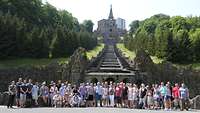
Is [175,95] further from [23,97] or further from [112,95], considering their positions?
[23,97]

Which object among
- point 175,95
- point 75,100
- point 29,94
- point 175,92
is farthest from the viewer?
point 75,100

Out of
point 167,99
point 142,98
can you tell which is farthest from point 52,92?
point 167,99

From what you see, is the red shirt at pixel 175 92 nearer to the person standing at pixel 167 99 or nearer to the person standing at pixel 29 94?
the person standing at pixel 167 99

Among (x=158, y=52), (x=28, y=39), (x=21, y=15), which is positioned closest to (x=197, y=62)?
(x=158, y=52)

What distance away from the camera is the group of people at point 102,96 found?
34878mm

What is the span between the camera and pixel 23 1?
107m

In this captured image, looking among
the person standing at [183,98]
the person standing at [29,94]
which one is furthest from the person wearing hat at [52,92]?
the person standing at [183,98]

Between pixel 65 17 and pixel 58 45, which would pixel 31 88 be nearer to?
pixel 58 45

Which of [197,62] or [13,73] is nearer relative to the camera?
[13,73]

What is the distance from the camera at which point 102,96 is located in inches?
1444

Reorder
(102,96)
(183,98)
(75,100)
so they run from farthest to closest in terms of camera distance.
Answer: (102,96)
(75,100)
(183,98)

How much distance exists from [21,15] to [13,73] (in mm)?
A: 44229

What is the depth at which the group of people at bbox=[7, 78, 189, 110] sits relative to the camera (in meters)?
34.9

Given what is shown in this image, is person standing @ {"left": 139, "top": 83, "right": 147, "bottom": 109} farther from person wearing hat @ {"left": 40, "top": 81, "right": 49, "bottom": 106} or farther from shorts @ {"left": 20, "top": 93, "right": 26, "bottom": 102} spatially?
shorts @ {"left": 20, "top": 93, "right": 26, "bottom": 102}
